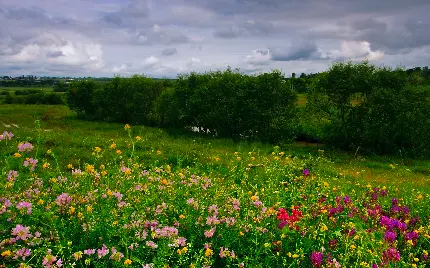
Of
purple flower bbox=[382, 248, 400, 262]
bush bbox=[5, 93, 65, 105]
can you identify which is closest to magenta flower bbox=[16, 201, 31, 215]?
purple flower bbox=[382, 248, 400, 262]

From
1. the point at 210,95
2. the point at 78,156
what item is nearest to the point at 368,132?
the point at 210,95

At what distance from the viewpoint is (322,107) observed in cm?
2306

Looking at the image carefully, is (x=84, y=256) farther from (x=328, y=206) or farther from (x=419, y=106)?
(x=419, y=106)

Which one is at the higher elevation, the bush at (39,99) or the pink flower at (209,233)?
the pink flower at (209,233)

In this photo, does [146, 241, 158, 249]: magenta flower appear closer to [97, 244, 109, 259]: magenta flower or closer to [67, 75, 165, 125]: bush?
[97, 244, 109, 259]: magenta flower

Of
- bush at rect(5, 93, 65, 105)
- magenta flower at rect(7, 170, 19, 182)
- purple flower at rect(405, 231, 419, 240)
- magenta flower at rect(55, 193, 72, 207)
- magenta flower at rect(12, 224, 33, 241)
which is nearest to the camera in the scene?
magenta flower at rect(12, 224, 33, 241)

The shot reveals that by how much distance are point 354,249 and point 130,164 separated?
333cm

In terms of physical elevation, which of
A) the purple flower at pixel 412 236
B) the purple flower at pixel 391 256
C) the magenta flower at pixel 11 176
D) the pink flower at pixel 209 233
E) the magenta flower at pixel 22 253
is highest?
the magenta flower at pixel 11 176

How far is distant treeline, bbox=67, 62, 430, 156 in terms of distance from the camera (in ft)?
68.3

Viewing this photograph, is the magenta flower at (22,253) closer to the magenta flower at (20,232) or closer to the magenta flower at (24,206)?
the magenta flower at (20,232)

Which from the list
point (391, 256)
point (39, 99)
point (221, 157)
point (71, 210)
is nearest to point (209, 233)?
point (71, 210)

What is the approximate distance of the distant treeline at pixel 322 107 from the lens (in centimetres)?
2083

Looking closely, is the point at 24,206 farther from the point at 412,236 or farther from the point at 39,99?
the point at 39,99

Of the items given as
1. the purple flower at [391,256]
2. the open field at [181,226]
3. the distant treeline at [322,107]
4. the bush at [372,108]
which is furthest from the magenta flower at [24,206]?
the distant treeline at [322,107]
